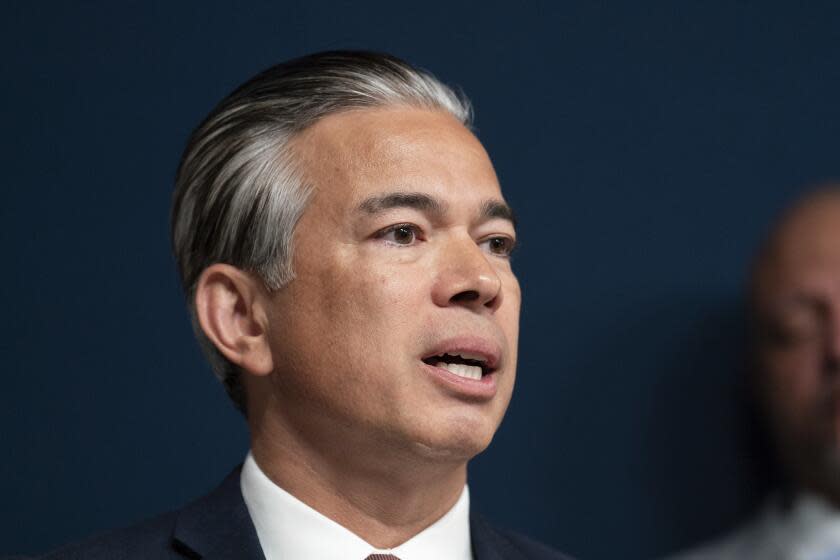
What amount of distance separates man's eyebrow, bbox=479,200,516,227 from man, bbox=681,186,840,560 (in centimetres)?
64

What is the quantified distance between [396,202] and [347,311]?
0.56 feet

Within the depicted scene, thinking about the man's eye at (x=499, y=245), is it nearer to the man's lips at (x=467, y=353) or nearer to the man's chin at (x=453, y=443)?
the man's lips at (x=467, y=353)

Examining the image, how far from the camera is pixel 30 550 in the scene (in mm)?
2203

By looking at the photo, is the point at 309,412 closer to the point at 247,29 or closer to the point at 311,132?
the point at 311,132

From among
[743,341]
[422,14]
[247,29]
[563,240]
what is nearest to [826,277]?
[743,341]

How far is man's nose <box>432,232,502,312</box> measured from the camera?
64.2 inches

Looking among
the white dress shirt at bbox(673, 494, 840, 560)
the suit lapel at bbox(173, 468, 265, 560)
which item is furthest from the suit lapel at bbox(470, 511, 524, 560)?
the white dress shirt at bbox(673, 494, 840, 560)

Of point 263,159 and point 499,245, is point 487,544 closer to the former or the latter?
point 499,245

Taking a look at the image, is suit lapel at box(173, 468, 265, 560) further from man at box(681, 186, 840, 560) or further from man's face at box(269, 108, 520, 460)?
man at box(681, 186, 840, 560)

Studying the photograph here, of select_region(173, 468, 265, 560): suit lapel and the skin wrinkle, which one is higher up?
the skin wrinkle

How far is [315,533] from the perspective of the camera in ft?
5.52

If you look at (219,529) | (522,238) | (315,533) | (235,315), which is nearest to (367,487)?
(315,533)

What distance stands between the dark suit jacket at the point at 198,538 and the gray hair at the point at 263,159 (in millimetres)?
206

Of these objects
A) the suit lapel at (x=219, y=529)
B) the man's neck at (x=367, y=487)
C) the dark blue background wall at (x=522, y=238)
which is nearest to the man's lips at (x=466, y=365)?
the man's neck at (x=367, y=487)
